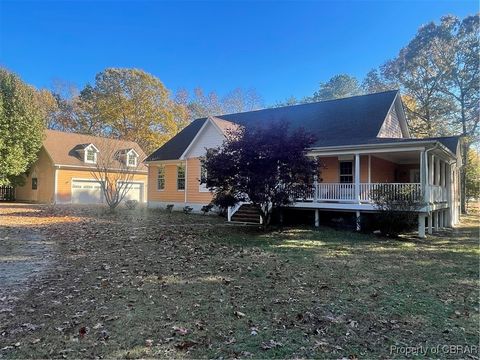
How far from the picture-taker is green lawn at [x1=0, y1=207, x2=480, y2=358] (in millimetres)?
3771

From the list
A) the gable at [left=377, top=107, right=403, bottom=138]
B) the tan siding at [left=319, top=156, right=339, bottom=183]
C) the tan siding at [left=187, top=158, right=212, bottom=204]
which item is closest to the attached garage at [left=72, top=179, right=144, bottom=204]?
the tan siding at [left=187, top=158, right=212, bottom=204]

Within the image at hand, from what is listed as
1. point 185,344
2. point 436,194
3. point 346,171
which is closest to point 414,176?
point 436,194

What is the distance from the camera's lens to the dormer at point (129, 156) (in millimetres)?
30297

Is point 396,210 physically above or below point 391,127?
below

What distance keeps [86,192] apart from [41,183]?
377 centimetres

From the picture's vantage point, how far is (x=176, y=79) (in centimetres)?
4172

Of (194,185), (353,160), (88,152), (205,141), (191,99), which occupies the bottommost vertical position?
(194,185)

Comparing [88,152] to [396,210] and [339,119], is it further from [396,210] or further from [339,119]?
[396,210]

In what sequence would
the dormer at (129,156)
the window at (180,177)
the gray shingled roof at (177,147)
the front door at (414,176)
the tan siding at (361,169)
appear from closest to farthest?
the tan siding at (361,169)
the front door at (414,176)
the window at (180,177)
the gray shingled roof at (177,147)
the dormer at (129,156)

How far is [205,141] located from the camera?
19.9 metres

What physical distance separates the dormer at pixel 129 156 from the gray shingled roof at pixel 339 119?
8.00m

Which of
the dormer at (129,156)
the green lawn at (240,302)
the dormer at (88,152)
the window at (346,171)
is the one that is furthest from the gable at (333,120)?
the dormer at (88,152)

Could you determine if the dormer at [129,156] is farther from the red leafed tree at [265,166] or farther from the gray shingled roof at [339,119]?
the red leafed tree at [265,166]

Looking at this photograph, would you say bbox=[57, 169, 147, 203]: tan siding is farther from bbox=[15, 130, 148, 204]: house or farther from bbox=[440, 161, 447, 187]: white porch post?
bbox=[440, 161, 447, 187]: white porch post
